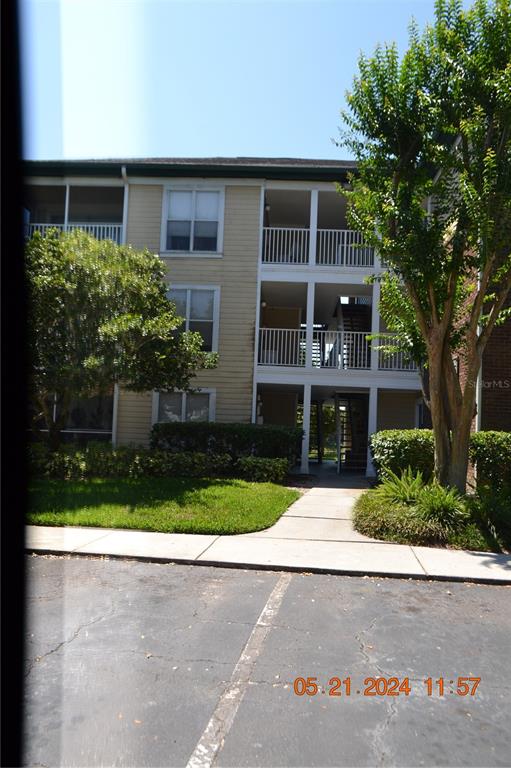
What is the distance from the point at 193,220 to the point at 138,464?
797 cm

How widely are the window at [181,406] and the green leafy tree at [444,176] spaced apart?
847 centimetres

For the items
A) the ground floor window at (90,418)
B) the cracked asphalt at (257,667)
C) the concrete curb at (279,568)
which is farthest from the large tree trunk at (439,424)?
the ground floor window at (90,418)

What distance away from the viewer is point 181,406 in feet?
54.1

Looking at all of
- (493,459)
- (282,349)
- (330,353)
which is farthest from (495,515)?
(282,349)

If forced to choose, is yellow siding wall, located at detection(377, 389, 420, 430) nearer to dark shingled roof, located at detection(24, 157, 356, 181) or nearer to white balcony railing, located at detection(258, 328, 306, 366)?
white balcony railing, located at detection(258, 328, 306, 366)

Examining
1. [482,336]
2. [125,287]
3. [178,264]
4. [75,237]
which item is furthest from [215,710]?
A: [178,264]

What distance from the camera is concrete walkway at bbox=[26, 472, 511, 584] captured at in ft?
20.0

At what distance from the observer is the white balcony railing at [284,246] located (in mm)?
16750

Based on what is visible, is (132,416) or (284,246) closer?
(132,416)

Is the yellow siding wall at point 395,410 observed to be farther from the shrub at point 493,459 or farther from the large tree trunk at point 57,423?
the large tree trunk at point 57,423

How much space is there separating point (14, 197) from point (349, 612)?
11.8 m

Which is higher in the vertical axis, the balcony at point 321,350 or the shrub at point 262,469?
the balcony at point 321,350

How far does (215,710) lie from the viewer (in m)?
3.19

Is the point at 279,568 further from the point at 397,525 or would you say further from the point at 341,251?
the point at 341,251
